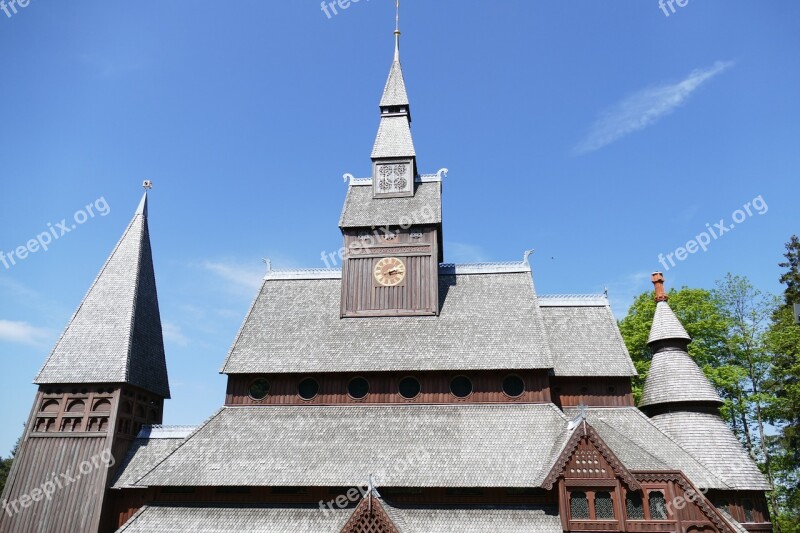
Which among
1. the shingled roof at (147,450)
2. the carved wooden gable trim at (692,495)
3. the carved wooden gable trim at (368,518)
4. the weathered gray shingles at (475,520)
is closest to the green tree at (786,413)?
the carved wooden gable trim at (692,495)

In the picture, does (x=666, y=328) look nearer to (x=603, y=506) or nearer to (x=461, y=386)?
(x=461, y=386)

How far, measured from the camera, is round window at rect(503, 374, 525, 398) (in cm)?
2295

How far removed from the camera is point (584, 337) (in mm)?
25953

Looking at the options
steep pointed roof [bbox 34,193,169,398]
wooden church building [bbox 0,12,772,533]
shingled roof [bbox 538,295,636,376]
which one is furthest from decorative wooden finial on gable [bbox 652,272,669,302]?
steep pointed roof [bbox 34,193,169,398]

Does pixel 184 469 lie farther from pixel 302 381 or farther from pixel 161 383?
pixel 161 383

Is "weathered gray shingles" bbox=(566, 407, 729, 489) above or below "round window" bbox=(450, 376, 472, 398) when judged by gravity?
below

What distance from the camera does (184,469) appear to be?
67.9 feet

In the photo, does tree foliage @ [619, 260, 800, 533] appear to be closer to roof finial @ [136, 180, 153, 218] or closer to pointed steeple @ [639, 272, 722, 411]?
pointed steeple @ [639, 272, 722, 411]

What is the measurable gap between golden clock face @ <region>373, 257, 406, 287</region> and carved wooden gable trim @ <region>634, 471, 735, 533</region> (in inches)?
531

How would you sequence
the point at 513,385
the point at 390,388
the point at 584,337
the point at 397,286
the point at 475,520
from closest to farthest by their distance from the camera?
the point at 475,520 → the point at 513,385 → the point at 390,388 → the point at 584,337 → the point at 397,286

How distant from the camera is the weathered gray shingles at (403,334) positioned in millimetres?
23453

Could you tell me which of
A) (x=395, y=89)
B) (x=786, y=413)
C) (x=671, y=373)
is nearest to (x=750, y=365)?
(x=786, y=413)

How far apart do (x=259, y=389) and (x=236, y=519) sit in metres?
6.06

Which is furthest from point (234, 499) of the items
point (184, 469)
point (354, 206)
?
point (354, 206)
